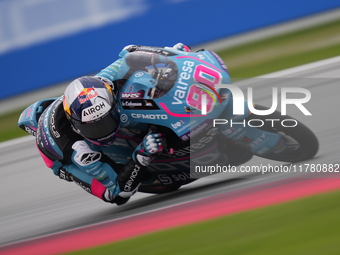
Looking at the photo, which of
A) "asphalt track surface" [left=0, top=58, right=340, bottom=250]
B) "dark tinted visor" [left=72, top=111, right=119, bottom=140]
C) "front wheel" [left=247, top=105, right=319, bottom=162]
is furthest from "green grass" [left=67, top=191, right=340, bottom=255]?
"dark tinted visor" [left=72, top=111, right=119, bottom=140]

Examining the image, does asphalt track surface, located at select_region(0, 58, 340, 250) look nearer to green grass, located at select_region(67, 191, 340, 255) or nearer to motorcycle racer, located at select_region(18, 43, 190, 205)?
motorcycle racer, located at select_region(18, 43, 190, 205)

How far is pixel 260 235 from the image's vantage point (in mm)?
2709

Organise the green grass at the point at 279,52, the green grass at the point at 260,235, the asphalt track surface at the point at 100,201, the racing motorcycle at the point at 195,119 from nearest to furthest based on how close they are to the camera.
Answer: the green grass at the point at 260,235, the racing motorcycle at the point at 195,119, the asphalt track surface at the point at 100,201, the green grass at the point at 279,52

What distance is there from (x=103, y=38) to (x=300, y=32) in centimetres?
343

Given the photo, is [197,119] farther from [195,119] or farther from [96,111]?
[96,111]

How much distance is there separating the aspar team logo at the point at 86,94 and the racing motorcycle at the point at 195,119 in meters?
0.26

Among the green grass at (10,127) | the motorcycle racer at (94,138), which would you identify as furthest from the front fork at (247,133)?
the green grass at (10,127)

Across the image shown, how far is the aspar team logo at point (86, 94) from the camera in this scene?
11.1 feet

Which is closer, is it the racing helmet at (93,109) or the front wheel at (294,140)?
the racing helmet at (93,109)

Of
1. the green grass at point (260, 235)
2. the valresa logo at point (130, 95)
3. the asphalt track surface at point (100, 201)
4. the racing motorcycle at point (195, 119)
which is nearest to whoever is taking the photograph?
the green grass at point (260, 235)

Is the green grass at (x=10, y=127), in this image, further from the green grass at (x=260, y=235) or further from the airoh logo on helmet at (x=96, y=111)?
the green grass at (x=260, y=235)

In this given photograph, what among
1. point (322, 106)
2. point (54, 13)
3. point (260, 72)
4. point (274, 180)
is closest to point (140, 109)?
point (274, 180)

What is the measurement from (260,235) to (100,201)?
2.43 m

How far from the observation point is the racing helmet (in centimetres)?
336
